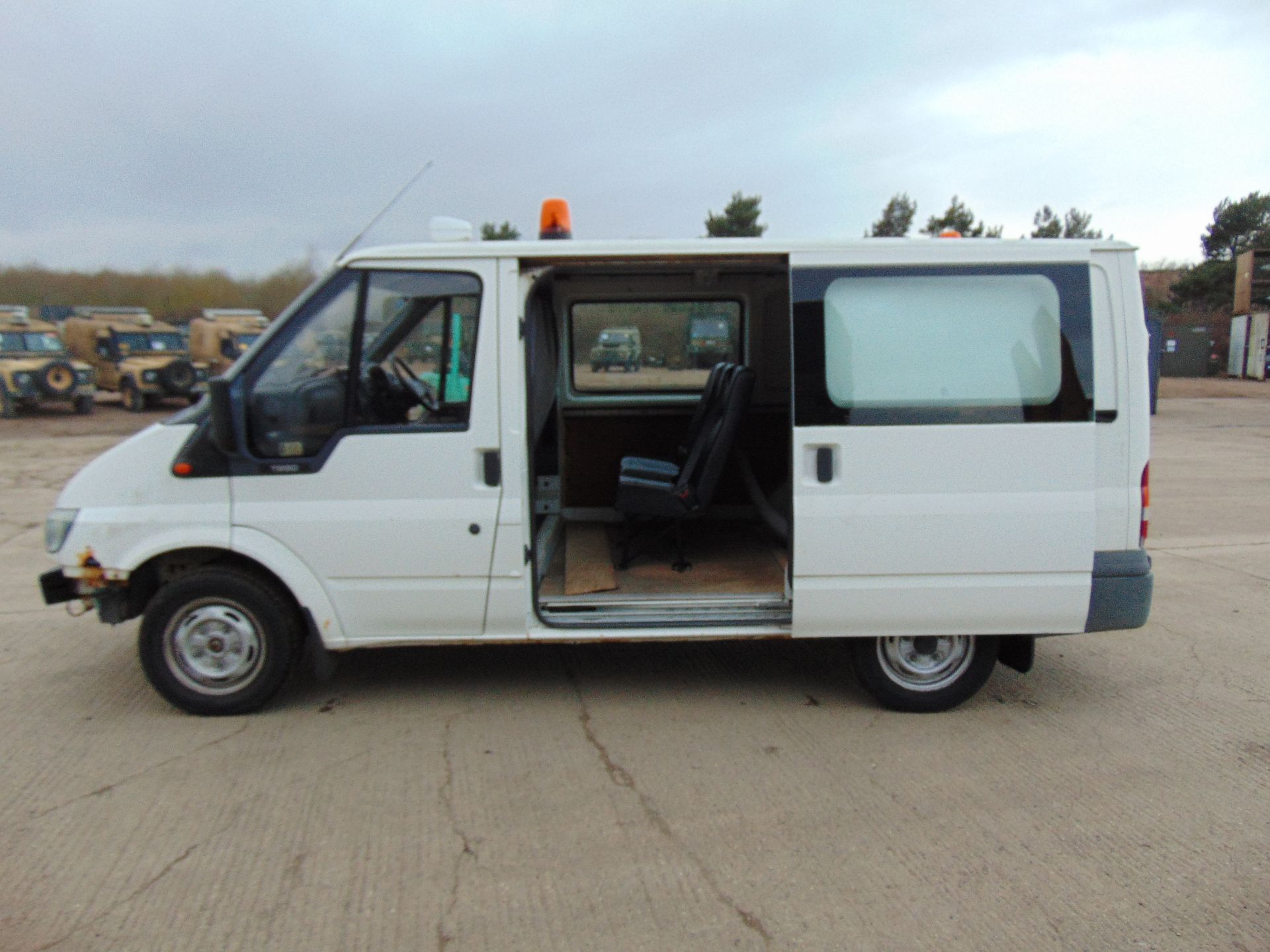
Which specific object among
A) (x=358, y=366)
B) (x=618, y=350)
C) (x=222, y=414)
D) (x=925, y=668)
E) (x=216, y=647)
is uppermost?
(x=618, y=350)

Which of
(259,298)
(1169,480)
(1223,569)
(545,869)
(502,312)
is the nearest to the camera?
(545,869)

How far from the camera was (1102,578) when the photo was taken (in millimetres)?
3889

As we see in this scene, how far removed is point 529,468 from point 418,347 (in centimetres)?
72

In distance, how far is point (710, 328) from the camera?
6184 millimetres

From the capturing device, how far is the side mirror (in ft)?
12.1

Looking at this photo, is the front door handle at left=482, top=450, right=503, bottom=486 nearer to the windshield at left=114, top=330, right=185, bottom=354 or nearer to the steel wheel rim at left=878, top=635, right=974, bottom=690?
the steel wheel rim at left=878, top=635, right=974, bottom=690

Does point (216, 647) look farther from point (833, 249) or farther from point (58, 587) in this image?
point (833, 249)

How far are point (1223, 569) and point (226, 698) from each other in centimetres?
673

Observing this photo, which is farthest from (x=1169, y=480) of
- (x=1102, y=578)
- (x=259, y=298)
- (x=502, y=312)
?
(x=259, y=298)

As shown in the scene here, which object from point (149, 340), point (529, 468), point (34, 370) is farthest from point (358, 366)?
point (149, 340)

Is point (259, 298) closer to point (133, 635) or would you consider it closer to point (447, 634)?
point (133, 635)

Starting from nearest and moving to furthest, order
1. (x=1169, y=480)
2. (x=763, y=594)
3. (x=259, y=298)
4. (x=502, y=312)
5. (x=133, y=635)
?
(x=502, y=312) → (x=763, y=594) → (x=133, y=635) → (x=1169, y=480) → (x=259, y=298)

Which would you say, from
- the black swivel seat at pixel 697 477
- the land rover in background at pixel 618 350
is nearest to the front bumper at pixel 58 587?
the black swivel seat at pixel 697 477

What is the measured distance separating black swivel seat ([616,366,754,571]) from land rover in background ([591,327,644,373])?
123 centimetres
